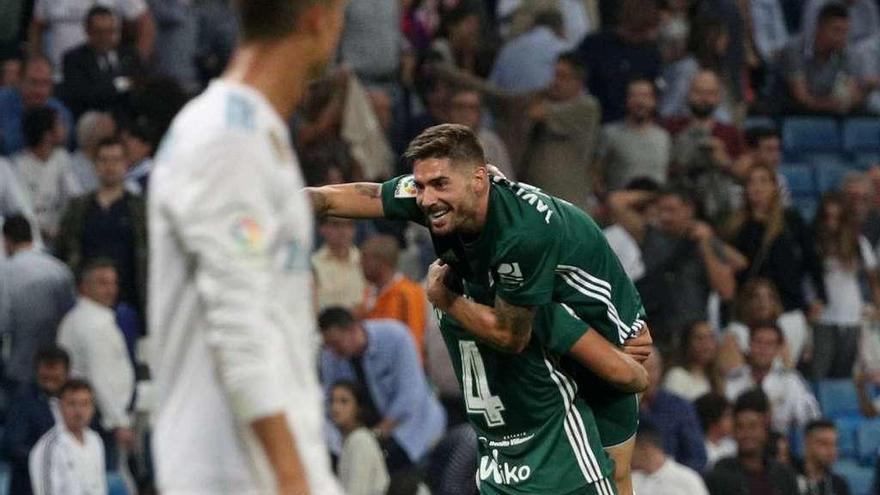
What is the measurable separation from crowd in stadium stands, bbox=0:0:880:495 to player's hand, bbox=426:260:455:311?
5.06 metres

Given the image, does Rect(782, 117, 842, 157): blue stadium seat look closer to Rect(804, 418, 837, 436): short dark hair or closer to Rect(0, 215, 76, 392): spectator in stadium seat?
Rect(804, 418, 837, 436): short dark hair

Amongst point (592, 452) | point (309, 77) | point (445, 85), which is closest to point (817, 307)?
point (445, 85)

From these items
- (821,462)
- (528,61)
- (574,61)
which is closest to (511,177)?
(574,61)

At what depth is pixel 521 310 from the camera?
19.7 ft

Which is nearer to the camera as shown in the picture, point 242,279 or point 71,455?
point 242,279

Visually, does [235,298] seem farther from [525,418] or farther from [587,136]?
[587,136]

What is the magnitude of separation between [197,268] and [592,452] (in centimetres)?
306

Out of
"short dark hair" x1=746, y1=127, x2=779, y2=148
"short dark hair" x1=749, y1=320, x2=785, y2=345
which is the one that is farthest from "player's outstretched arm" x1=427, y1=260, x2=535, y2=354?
"short dark hair" x1=746, y1=127, x2=779, y2=148

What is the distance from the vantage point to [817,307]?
15000 millimetres

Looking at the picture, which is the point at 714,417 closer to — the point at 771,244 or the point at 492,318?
the point at 771,244

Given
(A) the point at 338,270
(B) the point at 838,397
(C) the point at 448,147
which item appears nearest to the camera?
(C) the point at 448,147

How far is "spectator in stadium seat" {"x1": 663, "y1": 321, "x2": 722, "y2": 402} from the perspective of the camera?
13.3 m

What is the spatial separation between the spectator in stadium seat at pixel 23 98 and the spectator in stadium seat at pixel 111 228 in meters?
1.02

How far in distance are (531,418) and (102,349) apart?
602cm
